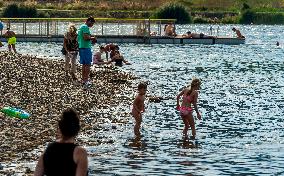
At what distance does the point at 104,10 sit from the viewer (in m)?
133

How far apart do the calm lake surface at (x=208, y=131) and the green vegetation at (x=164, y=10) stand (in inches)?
2463

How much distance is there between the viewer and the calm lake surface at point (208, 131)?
1802 cm

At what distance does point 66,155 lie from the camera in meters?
9.02

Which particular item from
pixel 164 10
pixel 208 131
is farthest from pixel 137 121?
pixel 164 10

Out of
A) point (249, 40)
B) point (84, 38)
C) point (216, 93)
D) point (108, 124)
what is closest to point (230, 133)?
point (108, 124)

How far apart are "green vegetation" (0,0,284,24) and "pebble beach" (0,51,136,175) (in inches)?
2918

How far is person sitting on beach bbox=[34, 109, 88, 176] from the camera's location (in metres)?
8.95

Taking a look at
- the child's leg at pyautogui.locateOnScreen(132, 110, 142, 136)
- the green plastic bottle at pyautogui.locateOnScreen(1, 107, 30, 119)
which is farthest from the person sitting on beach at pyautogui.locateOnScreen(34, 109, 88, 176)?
the child's leg at pyautogui.locateOnScreen(132, 110, 142, 136)

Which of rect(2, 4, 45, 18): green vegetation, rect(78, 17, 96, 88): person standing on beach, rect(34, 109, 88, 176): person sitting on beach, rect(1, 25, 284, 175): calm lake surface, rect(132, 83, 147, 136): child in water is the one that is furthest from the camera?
rect(2, 4, 45, 18): green vegetation

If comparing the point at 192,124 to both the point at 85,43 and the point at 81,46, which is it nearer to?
the point at 85,43

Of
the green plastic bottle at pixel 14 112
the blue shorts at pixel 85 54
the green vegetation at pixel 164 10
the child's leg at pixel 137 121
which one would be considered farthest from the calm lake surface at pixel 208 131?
the green vegetation at pixel 164 10

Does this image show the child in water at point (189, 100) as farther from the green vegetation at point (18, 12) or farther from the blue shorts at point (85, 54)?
the green vegetation at point (18, 12)

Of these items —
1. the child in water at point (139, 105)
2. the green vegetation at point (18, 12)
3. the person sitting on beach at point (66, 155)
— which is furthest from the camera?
the green vegetation at point (18, 12)

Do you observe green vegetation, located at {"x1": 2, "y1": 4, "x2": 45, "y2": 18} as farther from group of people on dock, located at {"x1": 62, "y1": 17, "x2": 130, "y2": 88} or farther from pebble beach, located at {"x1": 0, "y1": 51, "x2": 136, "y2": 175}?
group of people on dock, located at {"x1": 62, "y1": 17, "x2": 130, "y2": 88}
